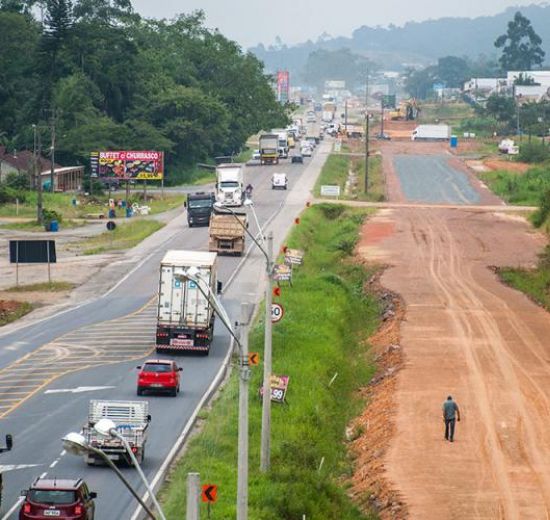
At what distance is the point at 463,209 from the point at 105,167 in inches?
1178

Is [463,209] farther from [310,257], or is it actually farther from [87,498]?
[87,498]

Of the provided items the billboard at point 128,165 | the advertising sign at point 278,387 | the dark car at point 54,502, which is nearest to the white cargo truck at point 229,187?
the billboard at point 128,165

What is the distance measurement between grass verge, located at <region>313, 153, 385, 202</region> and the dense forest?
12520 millimetres

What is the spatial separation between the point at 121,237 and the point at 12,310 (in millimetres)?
32652

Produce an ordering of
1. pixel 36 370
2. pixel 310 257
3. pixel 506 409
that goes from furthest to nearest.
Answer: pixel 310 257, pixel 36 370, pixel 506 409

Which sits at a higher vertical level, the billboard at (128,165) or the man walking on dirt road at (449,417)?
the billboard at (128,165)

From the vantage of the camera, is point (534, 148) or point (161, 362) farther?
point (534, 148)

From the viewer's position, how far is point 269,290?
3666 centimetres

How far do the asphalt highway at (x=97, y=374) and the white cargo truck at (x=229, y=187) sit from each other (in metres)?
23.7

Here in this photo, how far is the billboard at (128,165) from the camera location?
416 ft

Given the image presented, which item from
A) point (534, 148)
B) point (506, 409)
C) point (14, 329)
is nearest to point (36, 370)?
point (14, 329)

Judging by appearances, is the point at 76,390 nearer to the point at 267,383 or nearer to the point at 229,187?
the point at 267,383

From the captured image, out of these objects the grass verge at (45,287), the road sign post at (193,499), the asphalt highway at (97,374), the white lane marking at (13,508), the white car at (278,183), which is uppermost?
the road sign post at (193,499)

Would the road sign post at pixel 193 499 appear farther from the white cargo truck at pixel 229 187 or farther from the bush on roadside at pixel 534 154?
the bush on roadside at pixel 534 154
